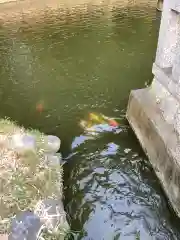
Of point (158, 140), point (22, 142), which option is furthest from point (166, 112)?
point (22, 142)

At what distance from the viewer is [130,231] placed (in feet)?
16.2

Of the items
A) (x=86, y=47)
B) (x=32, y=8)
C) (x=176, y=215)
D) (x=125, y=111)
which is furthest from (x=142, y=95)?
(x=32, y=8)

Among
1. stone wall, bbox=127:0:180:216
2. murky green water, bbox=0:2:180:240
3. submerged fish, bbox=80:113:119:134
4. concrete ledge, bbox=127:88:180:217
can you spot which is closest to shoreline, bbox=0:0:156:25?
murky green water, bbox=0:2:180:240

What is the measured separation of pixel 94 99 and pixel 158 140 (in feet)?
11.0

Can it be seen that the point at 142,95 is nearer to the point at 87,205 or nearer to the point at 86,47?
the point at 87,205

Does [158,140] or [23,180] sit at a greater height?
[158,140]

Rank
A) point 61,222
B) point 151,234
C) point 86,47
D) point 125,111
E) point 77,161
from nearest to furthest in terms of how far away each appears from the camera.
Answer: point 61,222
point 151,234
point 77,161
point 125,111
point 86,47

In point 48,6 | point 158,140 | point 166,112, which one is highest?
point 166,112

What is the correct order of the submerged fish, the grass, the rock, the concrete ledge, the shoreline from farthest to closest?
1. the shoreline
2. the submerged fish
3. the rock
4. the concrete ledge
5. the grass

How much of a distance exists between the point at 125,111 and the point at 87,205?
3.37 metres

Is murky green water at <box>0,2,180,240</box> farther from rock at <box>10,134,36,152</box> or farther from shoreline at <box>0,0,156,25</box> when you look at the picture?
rock at <box>10,134,36,152</box>

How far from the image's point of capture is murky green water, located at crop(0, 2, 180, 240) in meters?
5.18

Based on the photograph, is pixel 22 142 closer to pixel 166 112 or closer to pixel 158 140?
pixel 158 140

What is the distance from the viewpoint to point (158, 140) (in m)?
5.69
